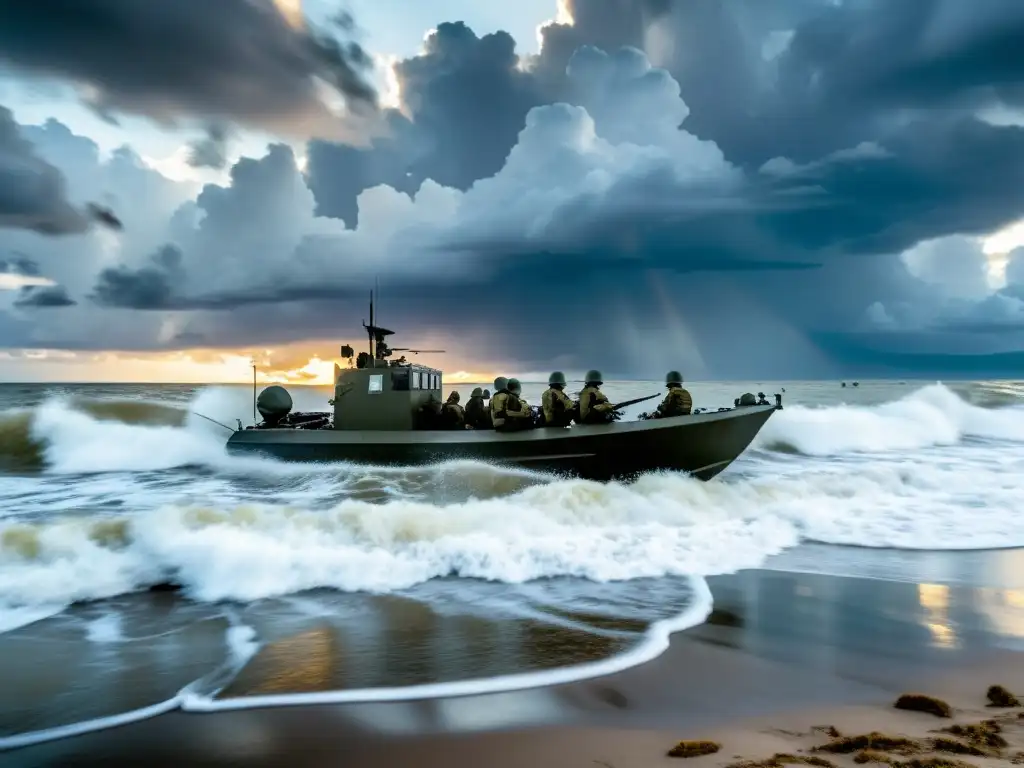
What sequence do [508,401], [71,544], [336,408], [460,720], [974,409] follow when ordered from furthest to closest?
[974,409] → [336,408] → [508,401] → [71,544] → [460,720]

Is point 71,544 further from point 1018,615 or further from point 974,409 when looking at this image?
point 974,409

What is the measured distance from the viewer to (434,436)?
1397 centimetres

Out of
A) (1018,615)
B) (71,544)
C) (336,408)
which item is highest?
(336,408)

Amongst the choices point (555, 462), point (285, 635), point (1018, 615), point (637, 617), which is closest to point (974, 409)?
point (555, 462)

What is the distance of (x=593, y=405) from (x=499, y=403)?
200 cm

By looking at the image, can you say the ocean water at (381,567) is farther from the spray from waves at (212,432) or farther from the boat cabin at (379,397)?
the spray from waves at (212,432)

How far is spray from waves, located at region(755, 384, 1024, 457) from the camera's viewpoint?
26.6 metres

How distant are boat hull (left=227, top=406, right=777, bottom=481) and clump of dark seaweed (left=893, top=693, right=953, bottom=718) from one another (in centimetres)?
915

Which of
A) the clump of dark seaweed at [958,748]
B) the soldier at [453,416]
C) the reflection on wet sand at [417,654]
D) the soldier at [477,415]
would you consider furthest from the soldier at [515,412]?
the clump of dark seaweed at [958,748]

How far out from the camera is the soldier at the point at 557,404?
45.4 feet

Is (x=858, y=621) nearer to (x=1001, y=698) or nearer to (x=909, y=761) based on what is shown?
(x=1001, y=698)

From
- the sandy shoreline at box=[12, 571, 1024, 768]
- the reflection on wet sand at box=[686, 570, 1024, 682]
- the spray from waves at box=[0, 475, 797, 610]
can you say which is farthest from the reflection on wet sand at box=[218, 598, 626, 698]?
the spray from waves at box=[0, 475, 797, 610]

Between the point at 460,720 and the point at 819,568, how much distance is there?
610 centimetres

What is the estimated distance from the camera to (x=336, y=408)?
15.0 metres
